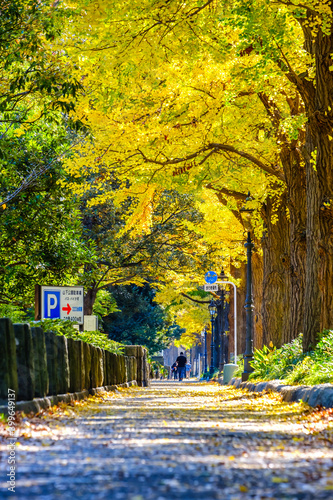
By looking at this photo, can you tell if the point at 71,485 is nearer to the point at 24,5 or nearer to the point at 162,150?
the point at 24,5

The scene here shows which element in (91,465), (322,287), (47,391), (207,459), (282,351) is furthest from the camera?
A: (282,351)

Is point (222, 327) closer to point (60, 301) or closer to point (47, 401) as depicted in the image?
point (60, 301)

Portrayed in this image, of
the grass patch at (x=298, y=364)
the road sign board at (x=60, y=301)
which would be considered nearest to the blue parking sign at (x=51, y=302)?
the road sign board at (x=60, y=301)

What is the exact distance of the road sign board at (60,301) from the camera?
53.0 ft

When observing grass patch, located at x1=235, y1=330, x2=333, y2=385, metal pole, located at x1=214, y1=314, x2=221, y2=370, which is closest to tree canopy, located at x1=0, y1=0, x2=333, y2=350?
grass patch, located at x1=235, y1=330, x2=333, y2=385

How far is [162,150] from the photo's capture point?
63.4ft

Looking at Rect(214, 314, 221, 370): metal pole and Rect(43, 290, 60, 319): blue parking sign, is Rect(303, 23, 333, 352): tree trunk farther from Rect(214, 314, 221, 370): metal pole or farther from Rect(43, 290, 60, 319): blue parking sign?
Rect(214, 314, 221, 370): metal pole

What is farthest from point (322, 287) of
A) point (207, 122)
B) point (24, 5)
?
point (24, 5)

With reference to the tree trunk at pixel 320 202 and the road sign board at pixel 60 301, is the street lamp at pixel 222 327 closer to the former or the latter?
the road sign board at pixel 60 301

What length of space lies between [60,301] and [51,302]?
0.19 meters

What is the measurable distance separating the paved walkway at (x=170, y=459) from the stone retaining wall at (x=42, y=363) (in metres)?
0.52

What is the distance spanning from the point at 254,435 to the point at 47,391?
3592 millimetres

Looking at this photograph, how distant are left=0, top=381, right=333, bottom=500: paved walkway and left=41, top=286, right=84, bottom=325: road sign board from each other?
7066 millimetres

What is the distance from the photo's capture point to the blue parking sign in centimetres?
1612
